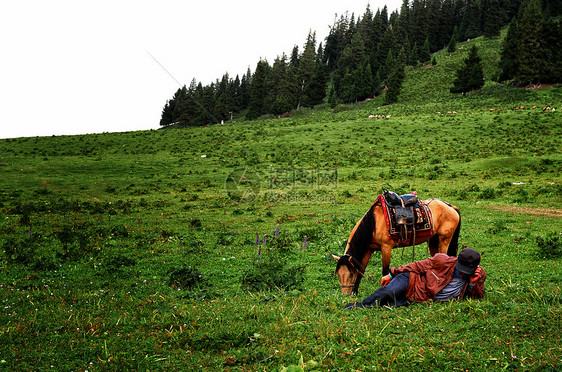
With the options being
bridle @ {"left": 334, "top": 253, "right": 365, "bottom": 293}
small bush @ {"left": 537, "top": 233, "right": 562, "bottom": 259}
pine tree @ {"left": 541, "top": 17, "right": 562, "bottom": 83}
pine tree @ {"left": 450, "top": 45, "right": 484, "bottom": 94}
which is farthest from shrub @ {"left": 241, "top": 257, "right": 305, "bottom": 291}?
pine tree @ {"left": 450, "top": 45, "right": 484, "bottom": 94}

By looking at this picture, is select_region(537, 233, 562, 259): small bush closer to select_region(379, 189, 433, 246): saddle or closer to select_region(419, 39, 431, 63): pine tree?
select_region(379, 189, 433, 246): saddle

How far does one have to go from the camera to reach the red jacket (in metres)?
6.66

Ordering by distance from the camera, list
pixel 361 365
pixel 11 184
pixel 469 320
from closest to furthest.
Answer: pixel 361 365
pixel 469 320
pixel 11 184

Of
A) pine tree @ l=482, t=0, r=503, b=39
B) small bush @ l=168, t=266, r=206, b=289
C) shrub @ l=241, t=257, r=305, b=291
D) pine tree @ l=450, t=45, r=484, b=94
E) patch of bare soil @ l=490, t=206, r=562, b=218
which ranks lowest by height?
patch of bare soil @ l=490, t=206, r=562, b=218

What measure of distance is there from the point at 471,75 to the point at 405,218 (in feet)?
218

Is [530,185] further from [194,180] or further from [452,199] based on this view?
[194,180]

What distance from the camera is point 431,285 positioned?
22.1 feet

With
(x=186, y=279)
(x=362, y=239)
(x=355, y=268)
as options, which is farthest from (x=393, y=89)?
(x=186, y=279)

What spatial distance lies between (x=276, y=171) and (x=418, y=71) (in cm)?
6871

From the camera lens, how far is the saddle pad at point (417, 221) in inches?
315

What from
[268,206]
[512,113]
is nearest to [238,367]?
[268,206]

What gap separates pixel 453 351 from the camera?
467 centimetres

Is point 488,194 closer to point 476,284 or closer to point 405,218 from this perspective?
point 405,218

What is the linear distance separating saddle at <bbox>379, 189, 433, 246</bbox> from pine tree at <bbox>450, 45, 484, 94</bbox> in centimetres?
6483
